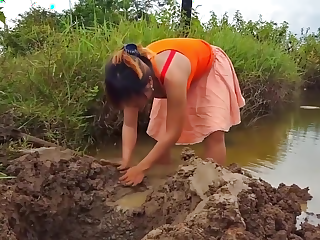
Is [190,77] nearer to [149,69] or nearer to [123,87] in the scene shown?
[149,69]

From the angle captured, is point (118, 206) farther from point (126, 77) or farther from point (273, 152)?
point (273, 152)

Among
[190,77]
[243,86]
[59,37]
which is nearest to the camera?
[190,77]

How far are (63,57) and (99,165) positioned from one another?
1.25 metres

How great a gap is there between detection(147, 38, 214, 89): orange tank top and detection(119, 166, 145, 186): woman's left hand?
0.45 metres

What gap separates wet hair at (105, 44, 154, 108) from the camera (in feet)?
5.51

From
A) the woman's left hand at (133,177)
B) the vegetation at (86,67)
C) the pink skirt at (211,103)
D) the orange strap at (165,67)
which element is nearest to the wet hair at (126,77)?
the orange strap at (165,67)

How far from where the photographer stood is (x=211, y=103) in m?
2.25

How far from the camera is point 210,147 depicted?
2.29 metres

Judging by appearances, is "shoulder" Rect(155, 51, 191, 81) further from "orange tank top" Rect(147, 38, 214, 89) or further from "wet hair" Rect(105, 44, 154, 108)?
"wet hair" Rect(105, 44, 154, 108)

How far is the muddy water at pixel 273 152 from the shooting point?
2.31 meters

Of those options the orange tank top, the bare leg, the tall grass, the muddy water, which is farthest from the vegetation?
the bare leg

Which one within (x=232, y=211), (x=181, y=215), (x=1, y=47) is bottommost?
(x=181, y=215)

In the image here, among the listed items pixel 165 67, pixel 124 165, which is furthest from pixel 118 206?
pixel 165 67

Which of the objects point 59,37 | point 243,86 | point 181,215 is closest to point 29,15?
point 59,37
